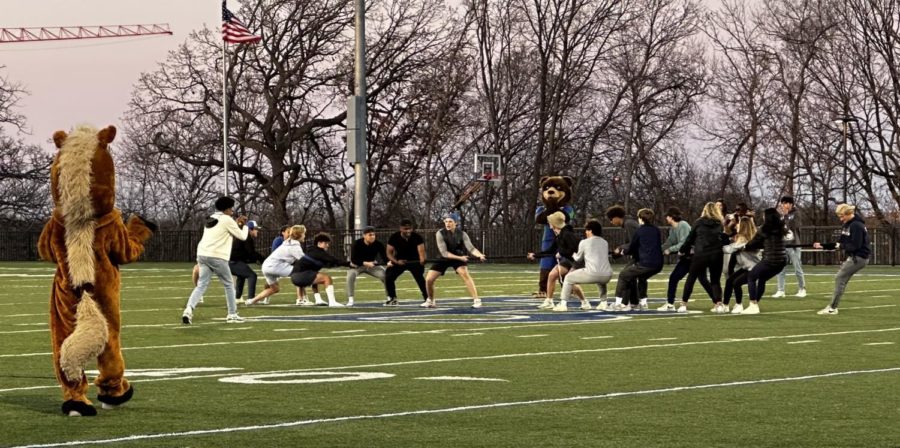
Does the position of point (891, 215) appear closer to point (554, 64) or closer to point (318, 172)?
point (554, 64)

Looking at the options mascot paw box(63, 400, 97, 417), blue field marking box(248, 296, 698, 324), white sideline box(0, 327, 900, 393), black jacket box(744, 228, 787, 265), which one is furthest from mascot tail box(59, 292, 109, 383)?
black jacket box(744, 228, 787, 265)

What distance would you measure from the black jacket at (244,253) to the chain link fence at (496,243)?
2002cm

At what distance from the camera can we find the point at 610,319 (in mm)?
23031

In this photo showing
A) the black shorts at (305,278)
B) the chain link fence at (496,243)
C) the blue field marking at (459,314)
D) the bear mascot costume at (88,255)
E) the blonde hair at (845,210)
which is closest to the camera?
the bear mascot costume at (88,255)

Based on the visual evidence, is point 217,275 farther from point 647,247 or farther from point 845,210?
point 845,210

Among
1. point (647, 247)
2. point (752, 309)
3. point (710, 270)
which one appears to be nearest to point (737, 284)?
point (710, 270)

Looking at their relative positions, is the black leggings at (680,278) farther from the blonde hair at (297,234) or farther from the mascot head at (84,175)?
the mascot head at (84,175)

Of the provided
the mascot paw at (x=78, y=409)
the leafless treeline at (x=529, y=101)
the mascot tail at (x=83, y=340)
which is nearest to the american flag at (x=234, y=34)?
the leafless treeline at (x=529, y=101)

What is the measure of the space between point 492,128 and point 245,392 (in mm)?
58051

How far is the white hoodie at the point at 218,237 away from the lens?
22.7 metres

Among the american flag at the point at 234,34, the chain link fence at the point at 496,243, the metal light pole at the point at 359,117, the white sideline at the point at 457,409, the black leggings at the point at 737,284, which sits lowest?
the white sideline at the point at 457,409

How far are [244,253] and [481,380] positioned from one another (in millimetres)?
15354

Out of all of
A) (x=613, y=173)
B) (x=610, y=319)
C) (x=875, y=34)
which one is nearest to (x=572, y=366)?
(x=610, y=319)

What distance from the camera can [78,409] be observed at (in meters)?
11.0
